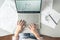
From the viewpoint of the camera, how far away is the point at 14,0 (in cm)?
117

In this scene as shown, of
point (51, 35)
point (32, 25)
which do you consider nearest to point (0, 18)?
point (32, 25)

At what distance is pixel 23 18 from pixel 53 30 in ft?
0.78

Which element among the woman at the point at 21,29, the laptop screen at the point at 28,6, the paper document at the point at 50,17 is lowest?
the woman at the point at 21,29

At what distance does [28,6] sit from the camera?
1177mm

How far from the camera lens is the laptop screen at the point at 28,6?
46.0 inches

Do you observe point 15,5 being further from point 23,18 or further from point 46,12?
point 46,12

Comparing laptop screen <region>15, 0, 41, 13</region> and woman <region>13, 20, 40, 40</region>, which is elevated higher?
laptop screen <region>15, 0, 41, 13</region>

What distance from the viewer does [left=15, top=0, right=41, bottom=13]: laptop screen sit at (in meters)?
1.17

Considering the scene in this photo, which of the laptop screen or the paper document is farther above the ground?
the laptop screen

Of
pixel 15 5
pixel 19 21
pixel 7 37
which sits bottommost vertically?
pixel 7 37

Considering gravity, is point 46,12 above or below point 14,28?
above

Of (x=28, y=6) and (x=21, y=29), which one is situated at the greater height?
(x=28, y=6)

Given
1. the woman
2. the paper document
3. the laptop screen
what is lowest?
the woman

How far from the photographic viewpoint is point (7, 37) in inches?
47.8
